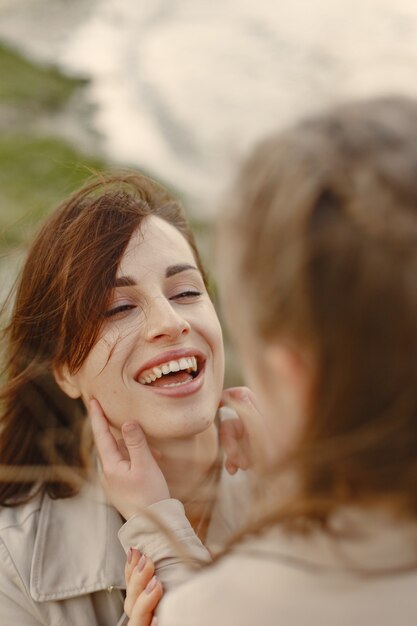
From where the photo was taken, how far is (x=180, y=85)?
9328mm

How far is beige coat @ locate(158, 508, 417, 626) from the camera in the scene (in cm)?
158

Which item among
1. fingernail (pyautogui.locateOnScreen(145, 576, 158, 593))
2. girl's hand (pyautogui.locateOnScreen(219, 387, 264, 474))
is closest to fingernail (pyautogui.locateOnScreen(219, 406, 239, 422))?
girl's hand (pyautogui.locateOnScreen(219, 387, 264, 474))

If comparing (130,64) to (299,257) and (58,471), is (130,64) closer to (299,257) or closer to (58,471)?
(58,471)

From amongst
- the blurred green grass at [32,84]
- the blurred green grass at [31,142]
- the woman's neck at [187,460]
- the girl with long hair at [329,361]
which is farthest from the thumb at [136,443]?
the blurred green grass at [32,84]

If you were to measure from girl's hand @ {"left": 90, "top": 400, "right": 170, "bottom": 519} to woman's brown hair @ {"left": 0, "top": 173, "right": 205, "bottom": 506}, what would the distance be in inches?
10.5

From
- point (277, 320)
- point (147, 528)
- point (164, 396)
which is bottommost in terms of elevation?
point (147, 528)

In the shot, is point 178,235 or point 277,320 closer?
point 277,320

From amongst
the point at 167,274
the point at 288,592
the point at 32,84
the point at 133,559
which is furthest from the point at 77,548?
the point at 32,84

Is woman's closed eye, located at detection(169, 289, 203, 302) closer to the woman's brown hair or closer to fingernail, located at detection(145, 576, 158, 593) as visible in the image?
the woman's brown hair

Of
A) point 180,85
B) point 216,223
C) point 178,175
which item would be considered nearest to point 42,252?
point 216,223

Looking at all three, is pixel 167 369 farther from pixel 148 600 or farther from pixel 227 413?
pixel 148 600

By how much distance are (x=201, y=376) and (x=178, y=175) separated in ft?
16.5

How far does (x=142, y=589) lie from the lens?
2398 mm

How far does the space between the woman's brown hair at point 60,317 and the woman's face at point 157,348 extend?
5 cm
